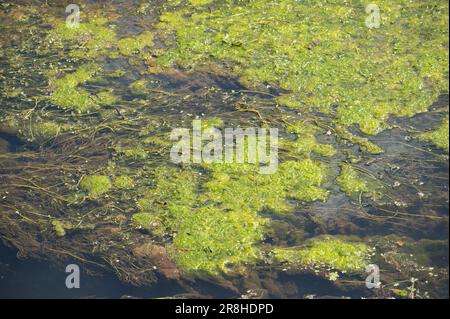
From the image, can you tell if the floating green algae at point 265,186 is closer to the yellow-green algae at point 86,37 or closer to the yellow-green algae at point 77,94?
the yellow-green algae at point 77,94

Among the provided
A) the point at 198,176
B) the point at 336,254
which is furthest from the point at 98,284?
the point at 336,254

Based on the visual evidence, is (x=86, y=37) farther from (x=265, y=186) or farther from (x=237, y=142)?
(x=265, y=186)

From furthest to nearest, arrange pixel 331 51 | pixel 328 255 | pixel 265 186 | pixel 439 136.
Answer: pixel 331 51
pixel 439 136
pixel 265 186
pixel 328 255

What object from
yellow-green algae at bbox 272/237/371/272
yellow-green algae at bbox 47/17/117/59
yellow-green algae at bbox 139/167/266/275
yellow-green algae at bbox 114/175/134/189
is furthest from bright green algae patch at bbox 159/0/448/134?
yellow-green algae at bbox 114/175/134/189

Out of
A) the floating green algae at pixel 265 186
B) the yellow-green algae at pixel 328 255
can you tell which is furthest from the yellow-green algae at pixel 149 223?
the yellow-green algae at pixel 328 255

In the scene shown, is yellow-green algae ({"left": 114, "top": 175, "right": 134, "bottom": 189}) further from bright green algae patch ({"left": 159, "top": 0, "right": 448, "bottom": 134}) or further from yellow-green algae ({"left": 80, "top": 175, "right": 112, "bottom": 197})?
bright green algae patch ({"left": 159, "top": 0, "right": 448, "bottom": 134})

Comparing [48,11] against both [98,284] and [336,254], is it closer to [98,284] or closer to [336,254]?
[98,284]

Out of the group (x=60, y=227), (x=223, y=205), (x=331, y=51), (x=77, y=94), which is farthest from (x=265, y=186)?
(x=77, y=94)
